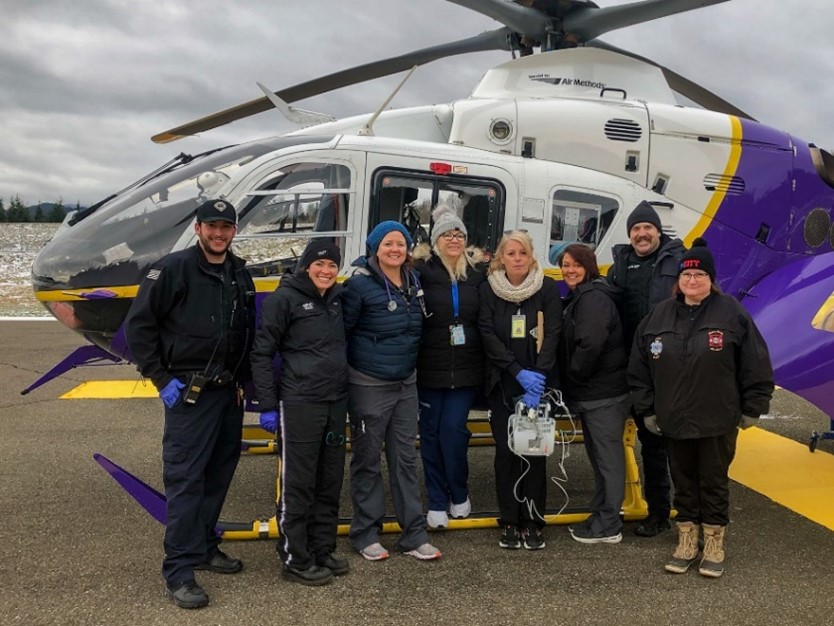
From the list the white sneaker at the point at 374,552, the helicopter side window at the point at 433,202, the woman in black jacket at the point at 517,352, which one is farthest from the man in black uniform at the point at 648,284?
the white sneaker at the point at 374,552

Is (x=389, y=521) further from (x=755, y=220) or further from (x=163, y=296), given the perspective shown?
(x=755, y=220)

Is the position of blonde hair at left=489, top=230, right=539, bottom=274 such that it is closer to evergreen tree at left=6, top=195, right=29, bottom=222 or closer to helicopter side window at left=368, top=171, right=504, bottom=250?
helicopter side window at left=368, top=171, right=504, bottom=250

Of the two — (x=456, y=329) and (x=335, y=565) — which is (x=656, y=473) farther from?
(x=335, y=565)

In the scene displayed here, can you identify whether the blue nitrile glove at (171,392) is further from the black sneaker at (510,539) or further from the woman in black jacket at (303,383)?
the black sneaker at (510,539)

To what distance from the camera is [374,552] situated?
4008 mm

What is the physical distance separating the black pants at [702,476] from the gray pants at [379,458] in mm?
1510

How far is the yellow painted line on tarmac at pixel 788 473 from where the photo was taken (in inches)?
203

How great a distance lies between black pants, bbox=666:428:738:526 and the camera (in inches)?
149

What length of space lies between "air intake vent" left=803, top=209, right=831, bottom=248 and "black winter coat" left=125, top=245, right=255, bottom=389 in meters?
4.87

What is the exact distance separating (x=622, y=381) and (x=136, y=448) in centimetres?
462

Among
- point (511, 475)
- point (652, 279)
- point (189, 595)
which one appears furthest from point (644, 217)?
point (189, 595)

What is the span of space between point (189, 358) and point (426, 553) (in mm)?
1782

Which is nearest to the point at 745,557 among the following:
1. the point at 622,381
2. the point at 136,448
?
the point at 622,381

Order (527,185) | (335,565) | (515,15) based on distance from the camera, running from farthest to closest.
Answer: (515,15) → (527,185) → (335,565)
